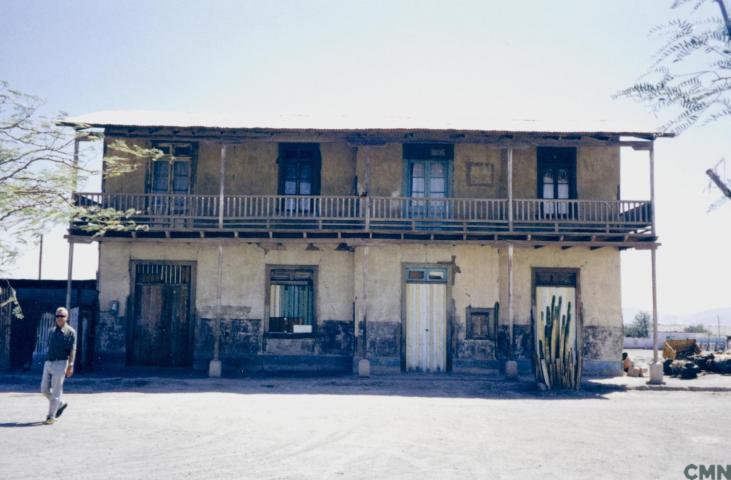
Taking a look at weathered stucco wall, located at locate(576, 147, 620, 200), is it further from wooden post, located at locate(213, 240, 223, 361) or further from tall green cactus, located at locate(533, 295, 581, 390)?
wooden post, located at locate(213, 240, 223, 361)

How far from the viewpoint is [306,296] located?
17734mm

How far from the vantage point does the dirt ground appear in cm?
754

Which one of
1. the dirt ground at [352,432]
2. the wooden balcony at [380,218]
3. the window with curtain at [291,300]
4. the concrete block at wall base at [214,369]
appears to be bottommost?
the dirt ground at [352,432]

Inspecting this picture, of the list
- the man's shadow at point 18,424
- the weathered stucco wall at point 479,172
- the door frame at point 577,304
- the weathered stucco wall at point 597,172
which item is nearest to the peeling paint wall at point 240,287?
the weathered stucco wall at point 479,172

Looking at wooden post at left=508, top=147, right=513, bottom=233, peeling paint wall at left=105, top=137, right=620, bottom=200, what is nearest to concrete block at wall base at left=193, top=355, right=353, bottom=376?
peeling paint wall at left=105, top=137, right=620, bottom=200

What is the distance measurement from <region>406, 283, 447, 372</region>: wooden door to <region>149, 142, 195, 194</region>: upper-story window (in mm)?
6850

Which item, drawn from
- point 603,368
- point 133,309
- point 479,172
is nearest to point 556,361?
point 603,368

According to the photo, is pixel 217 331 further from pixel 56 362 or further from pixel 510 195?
pixel 510 195

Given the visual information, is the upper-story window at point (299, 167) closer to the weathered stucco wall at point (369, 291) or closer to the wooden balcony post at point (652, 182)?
the weathered stucco wall at point (369, 291)

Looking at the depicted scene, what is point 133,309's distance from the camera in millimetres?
17547

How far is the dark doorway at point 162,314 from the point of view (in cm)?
1756

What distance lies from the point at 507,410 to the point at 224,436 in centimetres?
542

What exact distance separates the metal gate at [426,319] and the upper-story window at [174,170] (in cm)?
670

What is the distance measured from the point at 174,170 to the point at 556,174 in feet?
35.0
